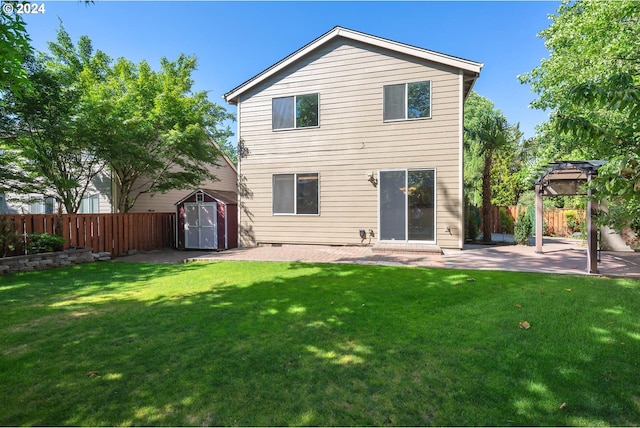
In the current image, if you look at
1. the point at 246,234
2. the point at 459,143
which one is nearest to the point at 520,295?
the point at 459,143

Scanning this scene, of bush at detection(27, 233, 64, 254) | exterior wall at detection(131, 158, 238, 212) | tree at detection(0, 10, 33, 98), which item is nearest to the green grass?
tree at detection(0, 10, 33, 98)

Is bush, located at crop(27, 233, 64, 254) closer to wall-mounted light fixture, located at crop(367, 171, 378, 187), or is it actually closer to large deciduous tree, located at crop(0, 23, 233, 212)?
large deciduous tree, located at crop(0, 23, 233, 212)

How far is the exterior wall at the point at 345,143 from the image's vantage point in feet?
30.8

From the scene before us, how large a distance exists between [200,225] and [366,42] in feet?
29.2

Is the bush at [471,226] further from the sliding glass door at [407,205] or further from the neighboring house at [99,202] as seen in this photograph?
the neighboring house at [99,202]

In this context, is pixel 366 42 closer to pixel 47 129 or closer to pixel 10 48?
pixel 10 48

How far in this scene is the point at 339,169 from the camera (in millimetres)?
10438

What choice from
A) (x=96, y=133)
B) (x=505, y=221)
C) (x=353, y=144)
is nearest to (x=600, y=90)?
A: (x=353, y=144)

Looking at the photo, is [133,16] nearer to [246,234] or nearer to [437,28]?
[246,234]

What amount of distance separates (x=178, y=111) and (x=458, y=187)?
1086cm

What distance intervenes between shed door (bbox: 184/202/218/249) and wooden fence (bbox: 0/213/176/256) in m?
1.09

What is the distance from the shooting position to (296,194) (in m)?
11.0

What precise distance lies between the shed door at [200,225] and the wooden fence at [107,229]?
1.09 metres

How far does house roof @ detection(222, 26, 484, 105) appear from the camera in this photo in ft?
29.7
